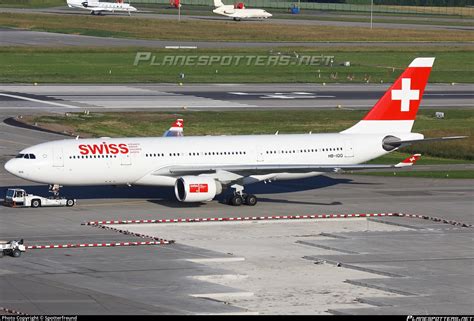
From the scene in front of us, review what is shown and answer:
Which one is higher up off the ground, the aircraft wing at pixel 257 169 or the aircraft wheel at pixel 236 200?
the aircraft wing at pixel 257 169

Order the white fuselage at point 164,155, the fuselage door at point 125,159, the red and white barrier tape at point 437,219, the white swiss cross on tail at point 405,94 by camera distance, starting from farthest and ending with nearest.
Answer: the white swiss cross on tail at point 405,94
the fuselage door at point 125,159
the white fuselage at point 164,155
the red and white barrier tape at point 437,219

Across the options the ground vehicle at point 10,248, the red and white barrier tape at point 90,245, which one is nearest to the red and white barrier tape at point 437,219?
the red and white barrier tape at point 90,245

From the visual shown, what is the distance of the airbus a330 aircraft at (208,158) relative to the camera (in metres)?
64.4

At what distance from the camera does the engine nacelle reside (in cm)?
6425

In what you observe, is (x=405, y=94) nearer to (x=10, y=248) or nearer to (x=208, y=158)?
(x=208, y=158)

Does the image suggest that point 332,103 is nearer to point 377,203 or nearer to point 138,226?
point 377,203

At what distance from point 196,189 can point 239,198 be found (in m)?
3.74

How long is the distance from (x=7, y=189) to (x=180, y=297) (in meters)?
31.1

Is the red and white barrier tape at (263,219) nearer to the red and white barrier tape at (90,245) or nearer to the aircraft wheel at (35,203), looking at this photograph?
the red and white barrier tape at (90,245)

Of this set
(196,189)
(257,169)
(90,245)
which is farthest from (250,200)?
(90,245)

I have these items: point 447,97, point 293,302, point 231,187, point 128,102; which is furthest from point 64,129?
point 293,302

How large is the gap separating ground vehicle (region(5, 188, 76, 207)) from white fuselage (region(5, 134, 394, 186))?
1509mm

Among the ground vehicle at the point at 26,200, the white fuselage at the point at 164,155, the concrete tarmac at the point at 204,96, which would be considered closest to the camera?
the white fuselage at the point at 164,155

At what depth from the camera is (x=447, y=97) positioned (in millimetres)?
124500
